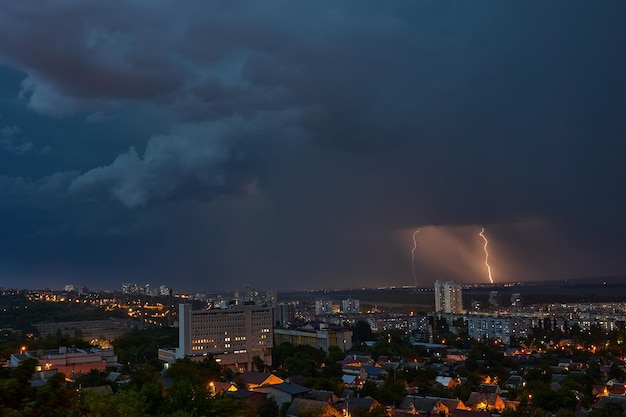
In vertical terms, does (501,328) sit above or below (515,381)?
below

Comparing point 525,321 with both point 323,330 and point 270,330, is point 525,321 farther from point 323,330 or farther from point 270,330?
point 270,330

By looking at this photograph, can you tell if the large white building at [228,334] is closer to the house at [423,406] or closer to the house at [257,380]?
the house at [257,380]

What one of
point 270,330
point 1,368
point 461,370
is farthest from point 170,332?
point 1,368

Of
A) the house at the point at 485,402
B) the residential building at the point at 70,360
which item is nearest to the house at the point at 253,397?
the house at the point at 485,402

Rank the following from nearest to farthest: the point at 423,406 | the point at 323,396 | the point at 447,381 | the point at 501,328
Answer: the point at 423,406 → the point at 323,396 → the point at 447,381 → the point at 501,328

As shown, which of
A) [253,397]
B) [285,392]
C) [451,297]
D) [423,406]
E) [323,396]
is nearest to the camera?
[423,406]

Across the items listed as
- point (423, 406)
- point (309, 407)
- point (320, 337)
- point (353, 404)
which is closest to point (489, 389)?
point (423, 406)

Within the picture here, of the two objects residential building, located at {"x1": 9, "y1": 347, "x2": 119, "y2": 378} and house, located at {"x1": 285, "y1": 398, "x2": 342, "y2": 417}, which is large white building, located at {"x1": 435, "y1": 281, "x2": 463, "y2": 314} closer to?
residential building, located at {"x1": 9, "y1": 347, "x2": 119, "y2": 378}

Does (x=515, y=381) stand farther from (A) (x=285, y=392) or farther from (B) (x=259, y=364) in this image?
(B) (x=259, y=364)
